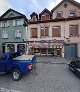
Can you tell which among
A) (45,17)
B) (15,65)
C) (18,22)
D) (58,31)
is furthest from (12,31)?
(15,65)

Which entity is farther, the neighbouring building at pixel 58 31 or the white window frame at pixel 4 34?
the white window frame at pixel 4 34

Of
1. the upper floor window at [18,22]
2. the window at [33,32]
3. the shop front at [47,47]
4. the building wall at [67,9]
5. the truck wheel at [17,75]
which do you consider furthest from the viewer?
the upper floor window at [18,22]

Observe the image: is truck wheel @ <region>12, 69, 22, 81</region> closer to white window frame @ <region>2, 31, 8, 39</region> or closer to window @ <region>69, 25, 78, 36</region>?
window @ <region>69, 25, 78, 36</region>

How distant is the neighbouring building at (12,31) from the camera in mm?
26188

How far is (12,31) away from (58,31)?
9580mm

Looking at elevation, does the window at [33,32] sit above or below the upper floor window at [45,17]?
below

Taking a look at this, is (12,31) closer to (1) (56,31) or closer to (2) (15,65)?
(1) (56,31)

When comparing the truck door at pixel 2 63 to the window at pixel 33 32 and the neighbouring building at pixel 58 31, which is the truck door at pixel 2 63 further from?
the window at pixel 33 32

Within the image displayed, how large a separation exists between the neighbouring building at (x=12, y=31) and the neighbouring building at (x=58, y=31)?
204 centimetres

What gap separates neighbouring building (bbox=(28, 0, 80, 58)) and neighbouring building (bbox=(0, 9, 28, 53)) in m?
2.04

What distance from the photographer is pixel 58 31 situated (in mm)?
23219

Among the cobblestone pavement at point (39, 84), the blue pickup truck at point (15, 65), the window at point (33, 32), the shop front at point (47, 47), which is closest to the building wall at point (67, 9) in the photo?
the window at point (33, 32)

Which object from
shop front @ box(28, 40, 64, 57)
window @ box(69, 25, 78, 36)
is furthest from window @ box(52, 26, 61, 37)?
window @ box(69, 25, 78, 36)

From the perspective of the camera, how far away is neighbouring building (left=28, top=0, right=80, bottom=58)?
888 inches
